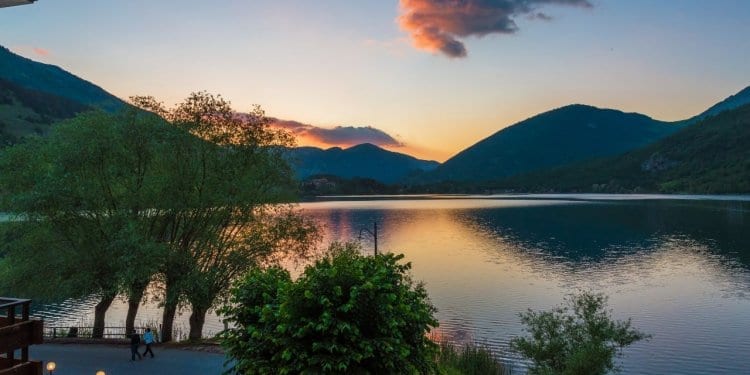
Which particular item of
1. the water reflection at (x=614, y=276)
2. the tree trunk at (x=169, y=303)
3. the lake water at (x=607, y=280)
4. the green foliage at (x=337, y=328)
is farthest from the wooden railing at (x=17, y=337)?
the water reflection at (x=614, y=276)

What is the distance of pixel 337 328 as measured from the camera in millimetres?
15453

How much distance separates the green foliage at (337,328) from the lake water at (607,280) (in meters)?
26.7

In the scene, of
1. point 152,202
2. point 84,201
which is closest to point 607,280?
point 152,202

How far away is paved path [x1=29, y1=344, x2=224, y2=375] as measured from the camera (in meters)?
29.1

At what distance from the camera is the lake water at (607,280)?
4438cm

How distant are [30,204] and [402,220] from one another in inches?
6153

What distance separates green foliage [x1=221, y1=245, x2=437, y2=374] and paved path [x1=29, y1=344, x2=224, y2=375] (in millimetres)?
13814

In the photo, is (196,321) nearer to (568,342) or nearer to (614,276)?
(568,342)

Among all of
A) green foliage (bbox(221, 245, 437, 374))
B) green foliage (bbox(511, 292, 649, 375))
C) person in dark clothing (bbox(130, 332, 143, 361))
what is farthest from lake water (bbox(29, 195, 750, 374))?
green foliage (bbox(221, 245, 437, 374))

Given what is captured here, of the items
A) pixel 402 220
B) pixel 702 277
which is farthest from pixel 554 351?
pixel 402 220

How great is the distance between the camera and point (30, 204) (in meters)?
33.5

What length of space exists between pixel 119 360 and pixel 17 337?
20.7 m

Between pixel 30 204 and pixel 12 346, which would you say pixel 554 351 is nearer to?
pixel 12 346

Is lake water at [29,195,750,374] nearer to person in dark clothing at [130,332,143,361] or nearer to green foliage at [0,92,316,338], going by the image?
green foliage at [0,92,316,338]
